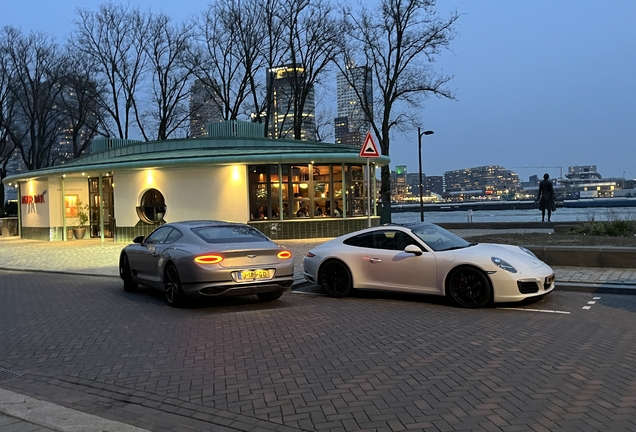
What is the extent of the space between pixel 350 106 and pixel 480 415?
35.0 m

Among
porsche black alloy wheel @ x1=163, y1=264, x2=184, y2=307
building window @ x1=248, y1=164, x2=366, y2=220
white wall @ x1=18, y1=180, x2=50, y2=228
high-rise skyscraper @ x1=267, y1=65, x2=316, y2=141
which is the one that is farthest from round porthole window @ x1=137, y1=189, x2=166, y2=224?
high-rise skyscraper @ x1=267, y1=65, x2=316, y2=141

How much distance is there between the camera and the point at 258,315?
27.1 ft

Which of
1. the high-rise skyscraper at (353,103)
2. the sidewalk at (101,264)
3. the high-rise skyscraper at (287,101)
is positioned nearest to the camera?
the sidewalk at (101,264)

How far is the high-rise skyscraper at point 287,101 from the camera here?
3866 cm

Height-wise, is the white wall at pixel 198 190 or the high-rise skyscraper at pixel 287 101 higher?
the high-rise skyscraper at pixel 287 101

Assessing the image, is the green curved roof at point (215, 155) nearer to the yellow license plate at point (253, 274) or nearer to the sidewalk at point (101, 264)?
the sidewalk at point (101, 264)

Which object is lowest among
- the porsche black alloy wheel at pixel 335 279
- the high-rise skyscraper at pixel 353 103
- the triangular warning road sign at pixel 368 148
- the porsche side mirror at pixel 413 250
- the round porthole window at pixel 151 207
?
the porsche black alloy wheel at pixel 335 279

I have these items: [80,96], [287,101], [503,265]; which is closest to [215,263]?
[503,265]

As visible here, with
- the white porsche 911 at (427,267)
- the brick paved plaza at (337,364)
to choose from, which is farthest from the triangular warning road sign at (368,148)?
the brick paved plaza at (337,364)

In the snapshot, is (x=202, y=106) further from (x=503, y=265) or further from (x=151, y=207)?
(x=503, y=265)

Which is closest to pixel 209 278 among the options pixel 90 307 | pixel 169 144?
pixel 90 307

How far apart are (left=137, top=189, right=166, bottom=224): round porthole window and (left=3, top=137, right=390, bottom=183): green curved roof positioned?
1345 mm

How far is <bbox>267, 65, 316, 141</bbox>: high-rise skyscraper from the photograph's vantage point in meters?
38.7

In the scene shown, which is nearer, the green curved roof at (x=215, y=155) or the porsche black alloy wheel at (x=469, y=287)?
the porsche black alloy wheel at (x=469, y=287)
